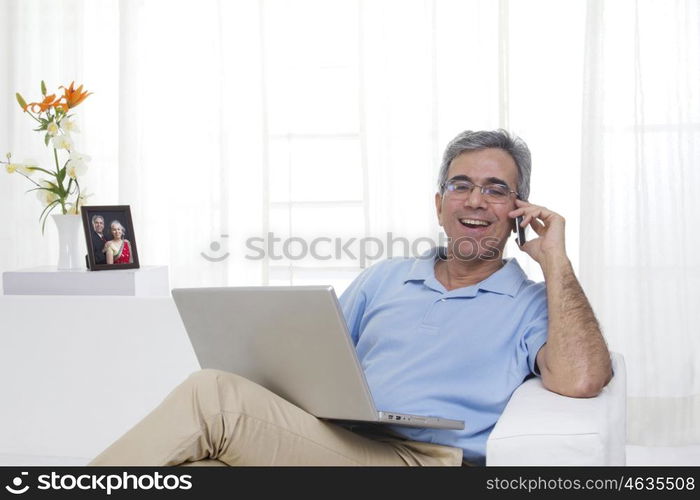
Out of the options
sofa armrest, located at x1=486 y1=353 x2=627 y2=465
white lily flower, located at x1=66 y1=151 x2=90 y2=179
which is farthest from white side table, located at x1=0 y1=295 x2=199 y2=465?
sofa armrest, located at x1=486 y1=353 x2=627 y2=465

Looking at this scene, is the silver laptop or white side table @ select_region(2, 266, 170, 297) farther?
white side table @ select_region(2, 266, 170, 297)

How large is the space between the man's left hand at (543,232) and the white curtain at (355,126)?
1763 mm

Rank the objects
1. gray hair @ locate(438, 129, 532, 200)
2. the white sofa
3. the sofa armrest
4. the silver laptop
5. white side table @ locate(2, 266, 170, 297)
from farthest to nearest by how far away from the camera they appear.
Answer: white side table @ locate(2, 266, 170, 297) < the white sofa < gray hair @ locate(438, 129, 532, 200) < the silver laptop < the sofa armrest

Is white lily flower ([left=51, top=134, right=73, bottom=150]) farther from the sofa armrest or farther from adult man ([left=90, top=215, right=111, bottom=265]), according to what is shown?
the sofa armrest

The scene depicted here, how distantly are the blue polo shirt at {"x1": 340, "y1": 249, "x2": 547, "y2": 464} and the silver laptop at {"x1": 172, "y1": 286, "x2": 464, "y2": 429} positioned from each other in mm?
112

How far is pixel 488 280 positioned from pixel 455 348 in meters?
0.21

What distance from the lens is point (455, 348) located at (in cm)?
192

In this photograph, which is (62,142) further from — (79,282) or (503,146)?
(503,146)

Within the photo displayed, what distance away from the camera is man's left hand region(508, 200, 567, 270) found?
6.33 ft

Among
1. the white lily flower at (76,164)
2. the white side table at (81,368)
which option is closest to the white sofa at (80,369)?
the white side table at (81,368)

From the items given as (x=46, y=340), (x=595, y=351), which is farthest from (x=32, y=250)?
(x=595, y=351)

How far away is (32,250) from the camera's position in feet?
14.2

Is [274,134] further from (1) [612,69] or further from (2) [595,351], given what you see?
(2) [595,351]
